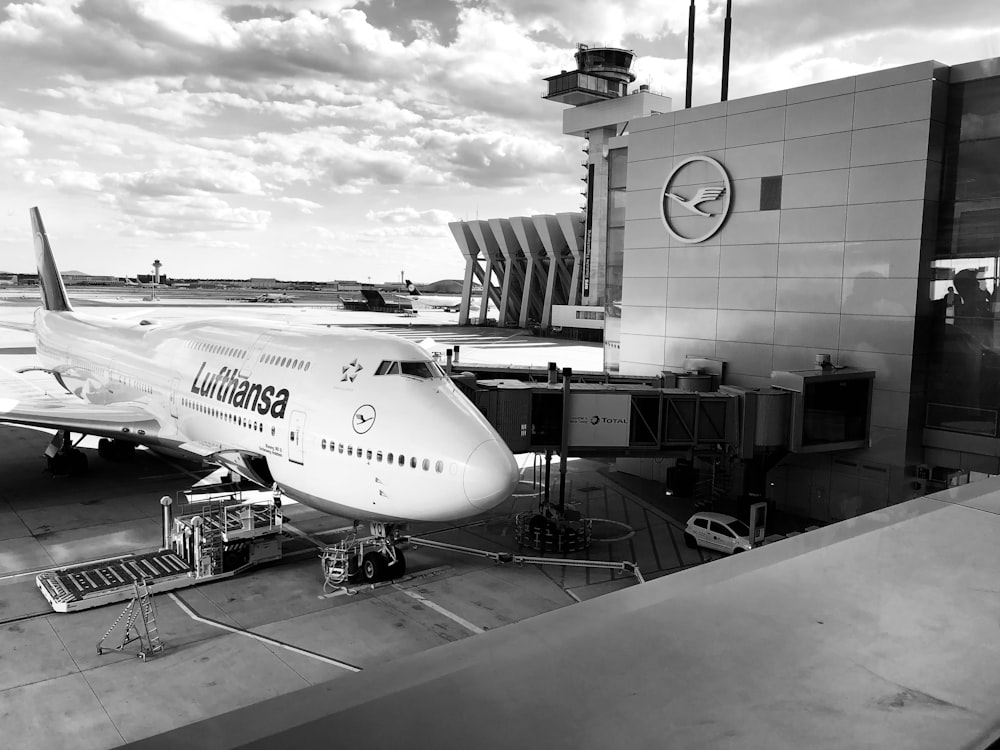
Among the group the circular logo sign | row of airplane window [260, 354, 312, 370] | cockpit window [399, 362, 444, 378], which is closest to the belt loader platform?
row of airplane window [260, 354, 312, 370]

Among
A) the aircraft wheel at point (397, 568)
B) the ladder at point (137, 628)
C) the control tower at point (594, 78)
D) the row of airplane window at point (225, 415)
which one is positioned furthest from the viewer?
the control tower at point (594, 78)

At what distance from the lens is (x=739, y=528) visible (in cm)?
2575

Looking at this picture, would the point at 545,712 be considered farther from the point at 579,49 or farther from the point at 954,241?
the point at 579,49

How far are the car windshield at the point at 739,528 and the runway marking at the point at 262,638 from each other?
14.2m

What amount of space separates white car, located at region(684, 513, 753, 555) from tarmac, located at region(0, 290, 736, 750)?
1.51 feet

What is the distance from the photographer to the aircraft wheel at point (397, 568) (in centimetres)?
2123

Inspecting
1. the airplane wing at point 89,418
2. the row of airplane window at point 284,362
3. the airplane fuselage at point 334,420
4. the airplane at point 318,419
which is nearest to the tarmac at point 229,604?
the airplane at point 318,419

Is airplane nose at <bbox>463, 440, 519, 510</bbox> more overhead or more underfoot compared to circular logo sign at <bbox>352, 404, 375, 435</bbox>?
more underfoot

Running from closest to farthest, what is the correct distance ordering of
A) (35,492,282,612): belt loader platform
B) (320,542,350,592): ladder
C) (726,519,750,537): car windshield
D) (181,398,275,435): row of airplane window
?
(35,492,282,612): belt loader platform → (320,542,350,592): ladder → (181,398,275,435): row of airplane window → (726,519,750,537): car windshield

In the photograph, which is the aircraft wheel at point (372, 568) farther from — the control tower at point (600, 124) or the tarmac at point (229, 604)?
the control tower at point (600, 124)

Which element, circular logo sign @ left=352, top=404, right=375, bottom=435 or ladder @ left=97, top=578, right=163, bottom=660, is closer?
ladder @ left=97, top=578, right=163, bottom=660

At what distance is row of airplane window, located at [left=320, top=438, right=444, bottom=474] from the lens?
18.4 meters

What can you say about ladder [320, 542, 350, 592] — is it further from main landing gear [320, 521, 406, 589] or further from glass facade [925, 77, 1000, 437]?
glass facade [925, 77, 1000, 437]

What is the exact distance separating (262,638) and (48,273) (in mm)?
32761
